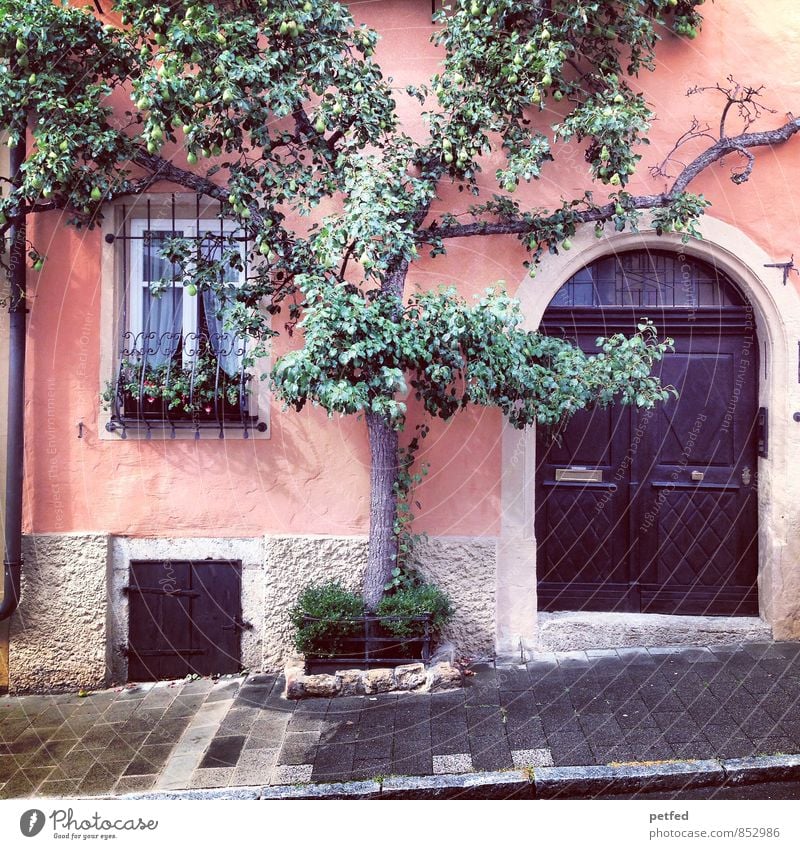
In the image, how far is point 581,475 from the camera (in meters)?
5.98

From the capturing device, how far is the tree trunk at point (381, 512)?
5.37 m

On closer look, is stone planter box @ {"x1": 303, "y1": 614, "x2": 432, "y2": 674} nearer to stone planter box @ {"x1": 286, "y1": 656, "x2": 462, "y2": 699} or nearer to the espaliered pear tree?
stone planter box @ {"x1": 286, "y1": 656, "x2": 462, "y2": 699}

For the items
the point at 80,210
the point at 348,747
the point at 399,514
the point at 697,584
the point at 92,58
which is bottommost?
the point at 348,747

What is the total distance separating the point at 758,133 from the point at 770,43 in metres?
0.73

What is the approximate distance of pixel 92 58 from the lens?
5.23 m

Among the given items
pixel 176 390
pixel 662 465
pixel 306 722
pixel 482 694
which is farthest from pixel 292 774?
pixel 662 465

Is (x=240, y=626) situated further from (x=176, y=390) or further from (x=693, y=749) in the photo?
(x=693, y=749)

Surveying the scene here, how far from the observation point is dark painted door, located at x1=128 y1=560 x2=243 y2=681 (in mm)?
5805

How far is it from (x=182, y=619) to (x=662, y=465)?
4.03 metres

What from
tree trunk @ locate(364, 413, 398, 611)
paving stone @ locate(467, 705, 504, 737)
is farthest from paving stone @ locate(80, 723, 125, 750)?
paving stone @ locate(467, 705, 504, 737)

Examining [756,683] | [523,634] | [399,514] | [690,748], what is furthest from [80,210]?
[756,683]

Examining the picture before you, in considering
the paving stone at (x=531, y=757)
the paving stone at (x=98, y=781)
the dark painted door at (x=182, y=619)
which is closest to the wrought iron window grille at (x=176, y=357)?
the dark painted door at (x=182, y=619)

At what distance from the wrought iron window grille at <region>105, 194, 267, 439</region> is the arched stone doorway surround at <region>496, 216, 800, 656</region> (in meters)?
2.14

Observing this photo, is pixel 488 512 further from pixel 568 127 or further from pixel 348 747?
pixel 568 127
